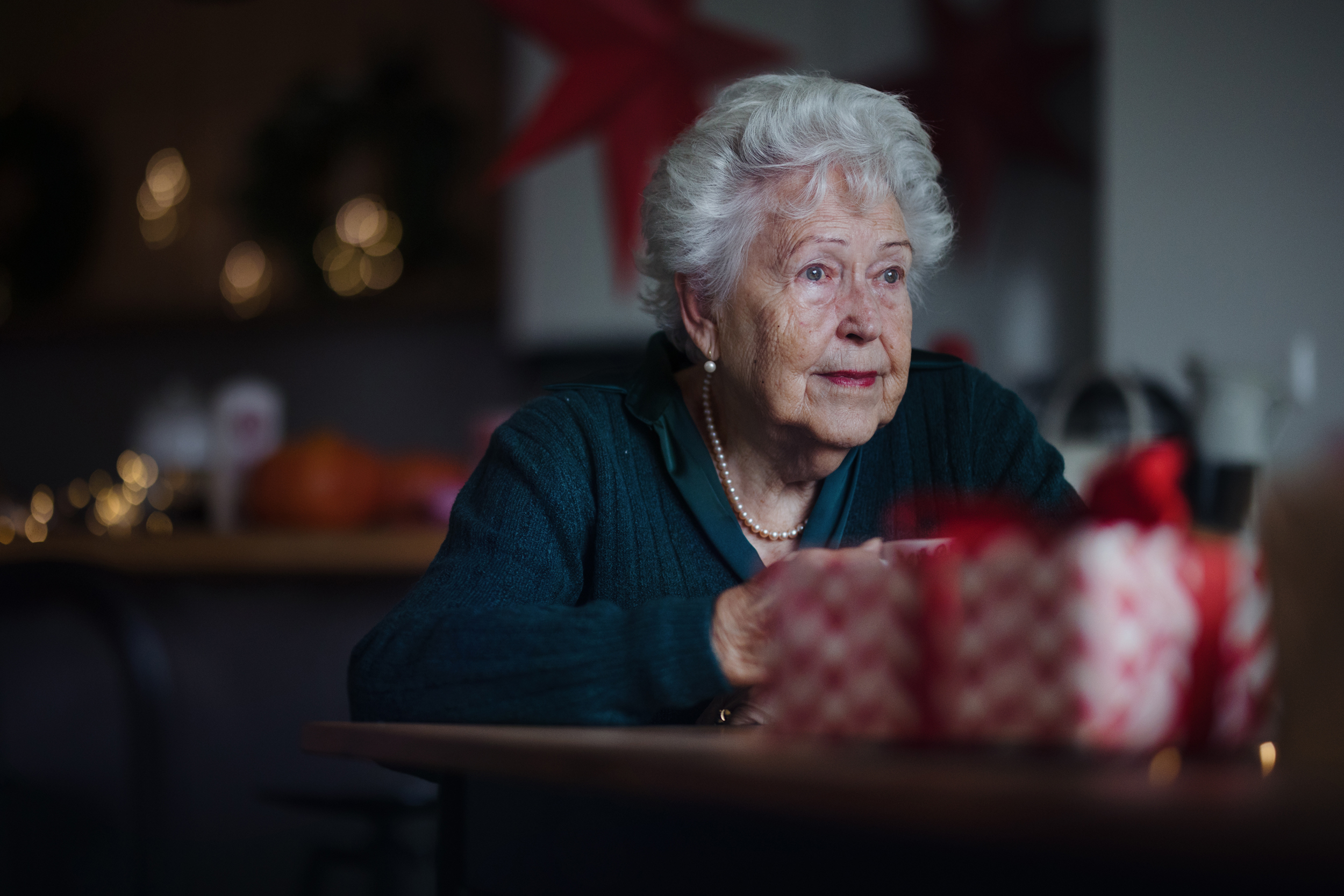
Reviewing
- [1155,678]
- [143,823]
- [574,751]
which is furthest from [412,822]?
[1155,678]

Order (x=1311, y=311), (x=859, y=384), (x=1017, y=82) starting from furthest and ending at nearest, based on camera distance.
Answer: (x=1017, y=82) → (x=1311, y=311) → (x=859, y=384)

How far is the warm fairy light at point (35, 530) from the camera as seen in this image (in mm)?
2293

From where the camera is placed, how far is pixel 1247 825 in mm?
351

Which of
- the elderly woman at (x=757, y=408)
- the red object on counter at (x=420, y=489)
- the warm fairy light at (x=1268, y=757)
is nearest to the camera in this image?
the warm fairy light at (x=1268, y=757)

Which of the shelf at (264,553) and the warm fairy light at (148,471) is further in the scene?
the warm fairy light at (148,471)

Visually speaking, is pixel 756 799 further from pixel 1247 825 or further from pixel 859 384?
pixel 859 384

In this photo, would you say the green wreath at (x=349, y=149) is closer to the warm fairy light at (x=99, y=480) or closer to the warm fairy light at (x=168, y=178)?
the warm fairy light at (x=168, y=178)

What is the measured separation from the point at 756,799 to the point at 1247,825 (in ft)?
0.58

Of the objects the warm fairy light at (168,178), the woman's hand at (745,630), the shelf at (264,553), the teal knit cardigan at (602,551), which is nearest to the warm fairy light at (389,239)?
the warm fairy light at (168,178)

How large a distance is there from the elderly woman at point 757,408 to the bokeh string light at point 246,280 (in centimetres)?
247

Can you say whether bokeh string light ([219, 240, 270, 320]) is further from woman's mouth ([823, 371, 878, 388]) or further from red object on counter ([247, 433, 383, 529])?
woman's mouth ([823, 371, 878, 388])

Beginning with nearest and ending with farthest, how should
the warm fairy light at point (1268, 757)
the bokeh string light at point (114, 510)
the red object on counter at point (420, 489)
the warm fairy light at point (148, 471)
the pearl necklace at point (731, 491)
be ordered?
the warm fairy light at point (1268, 757), the pearl necklace at point (731, 491), the red object on counter at point (420, 489), the bokeh string light at point (114, 510), the warm fairy light at point (148, 471)

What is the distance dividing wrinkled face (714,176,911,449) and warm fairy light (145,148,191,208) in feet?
9.57

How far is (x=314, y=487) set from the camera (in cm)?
218
